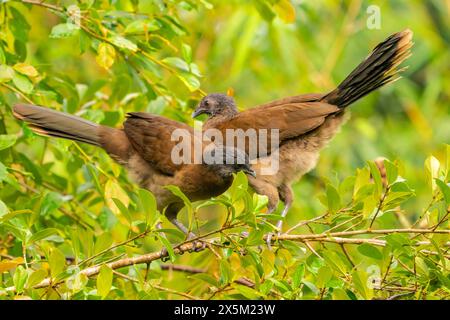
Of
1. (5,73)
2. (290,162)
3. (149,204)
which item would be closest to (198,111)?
(290,162)

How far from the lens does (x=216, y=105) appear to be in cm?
501

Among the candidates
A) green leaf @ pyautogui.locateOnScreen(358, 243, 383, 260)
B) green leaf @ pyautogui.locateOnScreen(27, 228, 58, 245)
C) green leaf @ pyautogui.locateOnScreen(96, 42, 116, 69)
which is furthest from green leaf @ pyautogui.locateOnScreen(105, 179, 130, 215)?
green leaf @ pyautogui.locateOnScreen(358, 243, 383, 260)

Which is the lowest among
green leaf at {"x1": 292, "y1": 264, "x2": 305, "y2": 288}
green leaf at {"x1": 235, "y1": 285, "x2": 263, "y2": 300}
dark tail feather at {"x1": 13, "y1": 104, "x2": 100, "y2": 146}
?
green leaf at {"x1": 235, "y1": 285, "x2": 263, "y2": 300}

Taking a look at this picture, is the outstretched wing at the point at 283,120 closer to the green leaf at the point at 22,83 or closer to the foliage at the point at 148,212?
the foliage at the point at 148,212

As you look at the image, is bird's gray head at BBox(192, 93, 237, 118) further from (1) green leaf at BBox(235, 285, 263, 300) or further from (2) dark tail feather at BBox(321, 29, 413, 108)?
(1) green leaf at BBox(235, 285, 263, 300)

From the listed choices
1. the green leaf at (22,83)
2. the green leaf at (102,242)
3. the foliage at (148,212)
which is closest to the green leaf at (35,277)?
the foliage at (148,212)

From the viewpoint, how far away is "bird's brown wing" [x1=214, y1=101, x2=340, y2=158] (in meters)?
4.67

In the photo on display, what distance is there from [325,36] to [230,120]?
3930 mm

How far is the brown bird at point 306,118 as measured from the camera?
179 inches

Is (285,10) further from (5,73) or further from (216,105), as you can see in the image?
(5,73)

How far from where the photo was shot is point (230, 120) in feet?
16.0

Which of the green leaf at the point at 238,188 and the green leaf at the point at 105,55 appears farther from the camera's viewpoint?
the green leaf at the point at 105,55

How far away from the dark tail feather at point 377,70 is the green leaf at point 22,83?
6.41 ft
